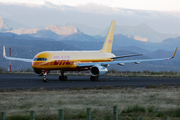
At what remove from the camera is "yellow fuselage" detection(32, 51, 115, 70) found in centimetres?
4494

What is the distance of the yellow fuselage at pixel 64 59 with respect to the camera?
44.9m

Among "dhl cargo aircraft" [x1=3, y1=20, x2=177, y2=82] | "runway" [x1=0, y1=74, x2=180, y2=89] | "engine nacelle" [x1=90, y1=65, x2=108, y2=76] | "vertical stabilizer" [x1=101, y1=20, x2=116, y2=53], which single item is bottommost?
"runway" [x1=0, y1=74, x2=180, y2=89]

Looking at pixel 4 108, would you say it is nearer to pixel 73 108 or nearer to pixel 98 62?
pixel 73 108

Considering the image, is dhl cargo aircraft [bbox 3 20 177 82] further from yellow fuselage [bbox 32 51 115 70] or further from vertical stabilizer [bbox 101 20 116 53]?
vertical stabilizer [bbox 101 20 116 53]

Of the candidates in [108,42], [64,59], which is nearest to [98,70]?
[64,59]

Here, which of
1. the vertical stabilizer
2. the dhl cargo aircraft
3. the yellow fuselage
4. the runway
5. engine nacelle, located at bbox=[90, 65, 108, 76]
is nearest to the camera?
the runway

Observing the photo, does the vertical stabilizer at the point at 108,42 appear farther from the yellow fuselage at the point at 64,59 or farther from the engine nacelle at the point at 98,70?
the engine nacelle at the point at 98,70

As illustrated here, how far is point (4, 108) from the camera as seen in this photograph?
18.4 meters

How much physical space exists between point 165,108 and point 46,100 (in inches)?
297

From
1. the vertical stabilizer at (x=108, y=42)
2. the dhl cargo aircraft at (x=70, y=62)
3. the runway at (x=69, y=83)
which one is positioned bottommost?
the runway at (x=69, y=83)

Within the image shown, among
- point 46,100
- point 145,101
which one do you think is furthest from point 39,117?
point 145,101

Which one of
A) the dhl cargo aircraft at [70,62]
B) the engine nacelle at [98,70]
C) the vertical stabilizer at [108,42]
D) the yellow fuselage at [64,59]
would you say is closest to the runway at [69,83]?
the engine nacelle at [98,70]

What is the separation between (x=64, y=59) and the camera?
155 ft

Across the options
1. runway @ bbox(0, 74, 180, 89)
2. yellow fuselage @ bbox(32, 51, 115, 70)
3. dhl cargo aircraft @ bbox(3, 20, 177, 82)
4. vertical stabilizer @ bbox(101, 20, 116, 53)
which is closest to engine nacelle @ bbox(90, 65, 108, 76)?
dhl cargo aircraft @ bbox(3, 20, 177, 82)
